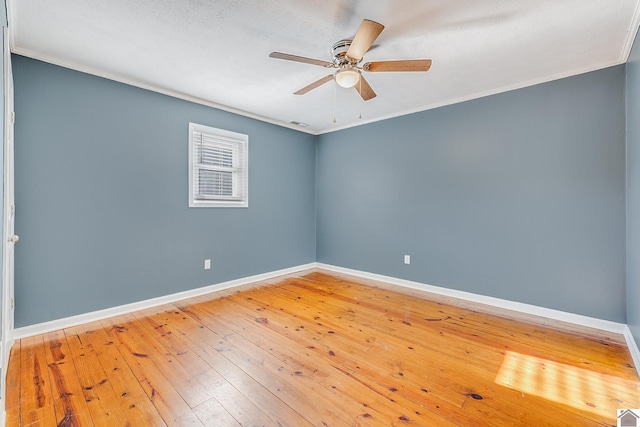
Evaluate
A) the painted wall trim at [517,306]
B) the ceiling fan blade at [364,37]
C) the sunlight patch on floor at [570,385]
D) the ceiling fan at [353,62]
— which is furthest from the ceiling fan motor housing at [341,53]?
the painted wall trim at [517,306]

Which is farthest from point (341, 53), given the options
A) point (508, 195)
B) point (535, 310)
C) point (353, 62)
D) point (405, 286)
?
point (535, 310)

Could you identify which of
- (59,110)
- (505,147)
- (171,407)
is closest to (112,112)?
(59,110)

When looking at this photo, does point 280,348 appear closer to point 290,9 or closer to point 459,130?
→ point 290,9

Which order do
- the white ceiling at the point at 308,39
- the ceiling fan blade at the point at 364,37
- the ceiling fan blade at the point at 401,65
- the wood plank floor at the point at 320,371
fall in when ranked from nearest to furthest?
1. the wood plank floor at the point at 320,371
2. the ceiling fan blade at the point at 364,37
3. the white ceiling at the point at 308,39
4. the ceiling fan blade at the point at 401,65

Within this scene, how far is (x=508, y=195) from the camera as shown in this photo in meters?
3.10

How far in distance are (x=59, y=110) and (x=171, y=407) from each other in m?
2.74

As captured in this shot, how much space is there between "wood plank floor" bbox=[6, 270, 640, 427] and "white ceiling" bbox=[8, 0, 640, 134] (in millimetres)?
2469

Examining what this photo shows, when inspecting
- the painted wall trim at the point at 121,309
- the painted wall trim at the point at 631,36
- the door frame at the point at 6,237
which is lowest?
the painted wall trim at the point at 121,309

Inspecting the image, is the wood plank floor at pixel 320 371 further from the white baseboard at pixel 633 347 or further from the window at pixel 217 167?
the window at pixel 217 167

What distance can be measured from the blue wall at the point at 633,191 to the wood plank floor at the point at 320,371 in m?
0.36

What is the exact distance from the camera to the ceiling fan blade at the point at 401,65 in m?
2.03

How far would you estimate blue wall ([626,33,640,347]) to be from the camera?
6.77ft

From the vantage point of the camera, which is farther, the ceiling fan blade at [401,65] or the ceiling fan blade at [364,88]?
the ceiling fan blade at [364,88]

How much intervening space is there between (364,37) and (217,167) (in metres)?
2.60
